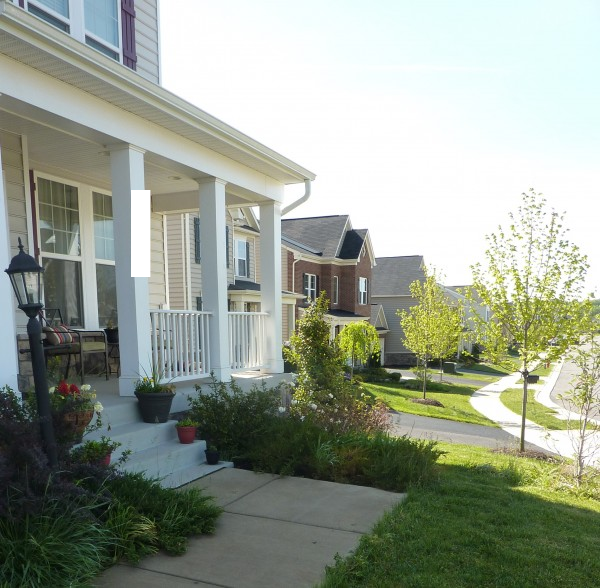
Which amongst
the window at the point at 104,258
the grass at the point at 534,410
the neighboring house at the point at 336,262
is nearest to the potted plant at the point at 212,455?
the window at the point at 104,258

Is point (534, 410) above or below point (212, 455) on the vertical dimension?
below

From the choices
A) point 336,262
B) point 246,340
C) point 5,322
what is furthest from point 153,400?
point 336,262

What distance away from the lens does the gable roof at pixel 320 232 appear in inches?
1141

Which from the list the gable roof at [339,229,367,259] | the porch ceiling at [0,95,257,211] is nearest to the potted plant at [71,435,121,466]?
the porch ceiling at [0,95,257,211]

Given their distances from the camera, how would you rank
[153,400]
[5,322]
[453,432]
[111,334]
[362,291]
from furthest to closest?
[362,291] → [453,432] → [111,334] → [153,400] → [5,322]

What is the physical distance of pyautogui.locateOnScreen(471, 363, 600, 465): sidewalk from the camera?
10.2 meters

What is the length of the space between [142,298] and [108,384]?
1849mm

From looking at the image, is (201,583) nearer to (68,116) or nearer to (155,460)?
(155,460)

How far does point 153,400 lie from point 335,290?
24104 millimetres

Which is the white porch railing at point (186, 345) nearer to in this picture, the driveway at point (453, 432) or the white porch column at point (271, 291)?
the white porch column at point (271, 291)

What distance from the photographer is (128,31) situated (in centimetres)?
739

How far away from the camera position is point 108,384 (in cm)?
671

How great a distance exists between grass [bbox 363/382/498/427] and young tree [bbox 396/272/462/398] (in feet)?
5.52

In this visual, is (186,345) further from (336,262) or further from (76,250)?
(336,262)
